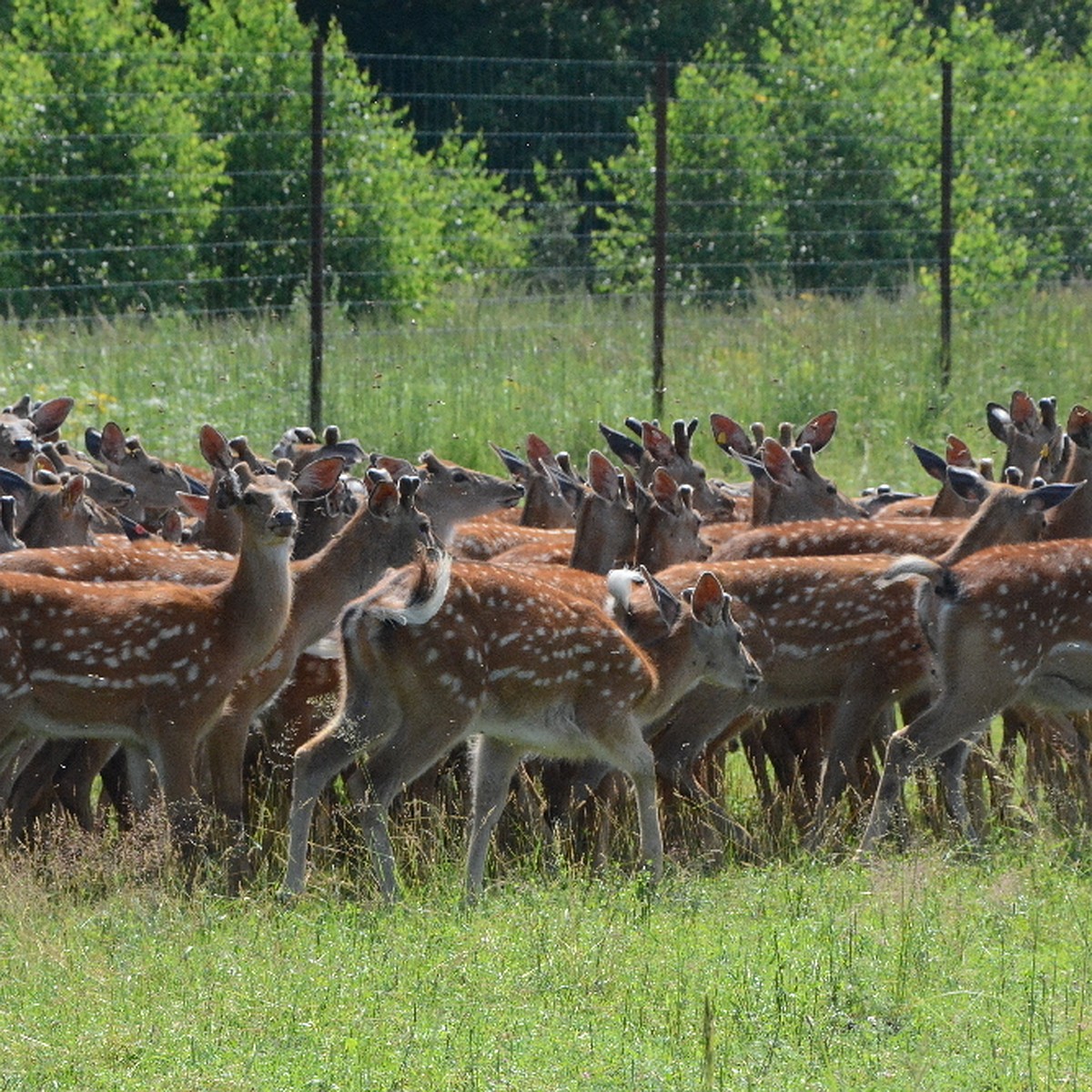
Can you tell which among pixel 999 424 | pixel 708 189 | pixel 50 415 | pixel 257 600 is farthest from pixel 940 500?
pixel 708 189

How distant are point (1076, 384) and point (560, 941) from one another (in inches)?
524

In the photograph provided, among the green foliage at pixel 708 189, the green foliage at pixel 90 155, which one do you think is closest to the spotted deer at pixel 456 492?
the green foliage at pixel 90 155

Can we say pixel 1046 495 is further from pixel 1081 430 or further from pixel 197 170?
pixel 197 170

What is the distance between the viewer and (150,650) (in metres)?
7.60

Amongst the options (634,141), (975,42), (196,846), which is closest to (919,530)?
(196,846)

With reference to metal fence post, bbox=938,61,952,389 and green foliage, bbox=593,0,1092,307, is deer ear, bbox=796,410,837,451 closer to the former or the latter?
metal fence post, bbox=938,61,952,389

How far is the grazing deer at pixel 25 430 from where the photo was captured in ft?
34.3

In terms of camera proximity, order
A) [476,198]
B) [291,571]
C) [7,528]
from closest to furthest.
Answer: [291,571] → [7,528] → [476,198]

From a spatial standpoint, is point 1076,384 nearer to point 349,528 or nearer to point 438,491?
point 438,491

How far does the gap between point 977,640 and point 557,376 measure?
907cm

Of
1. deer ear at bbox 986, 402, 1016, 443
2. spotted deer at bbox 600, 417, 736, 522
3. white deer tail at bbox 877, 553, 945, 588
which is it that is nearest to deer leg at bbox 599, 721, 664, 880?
white deer tail at bbox 877, 553, 945, 588

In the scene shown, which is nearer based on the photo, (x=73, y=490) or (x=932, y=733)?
(x=932, y=733)

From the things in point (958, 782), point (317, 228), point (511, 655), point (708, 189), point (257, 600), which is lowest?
point (958, 782)

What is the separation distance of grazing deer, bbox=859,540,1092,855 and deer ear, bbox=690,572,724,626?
62 centimetres
